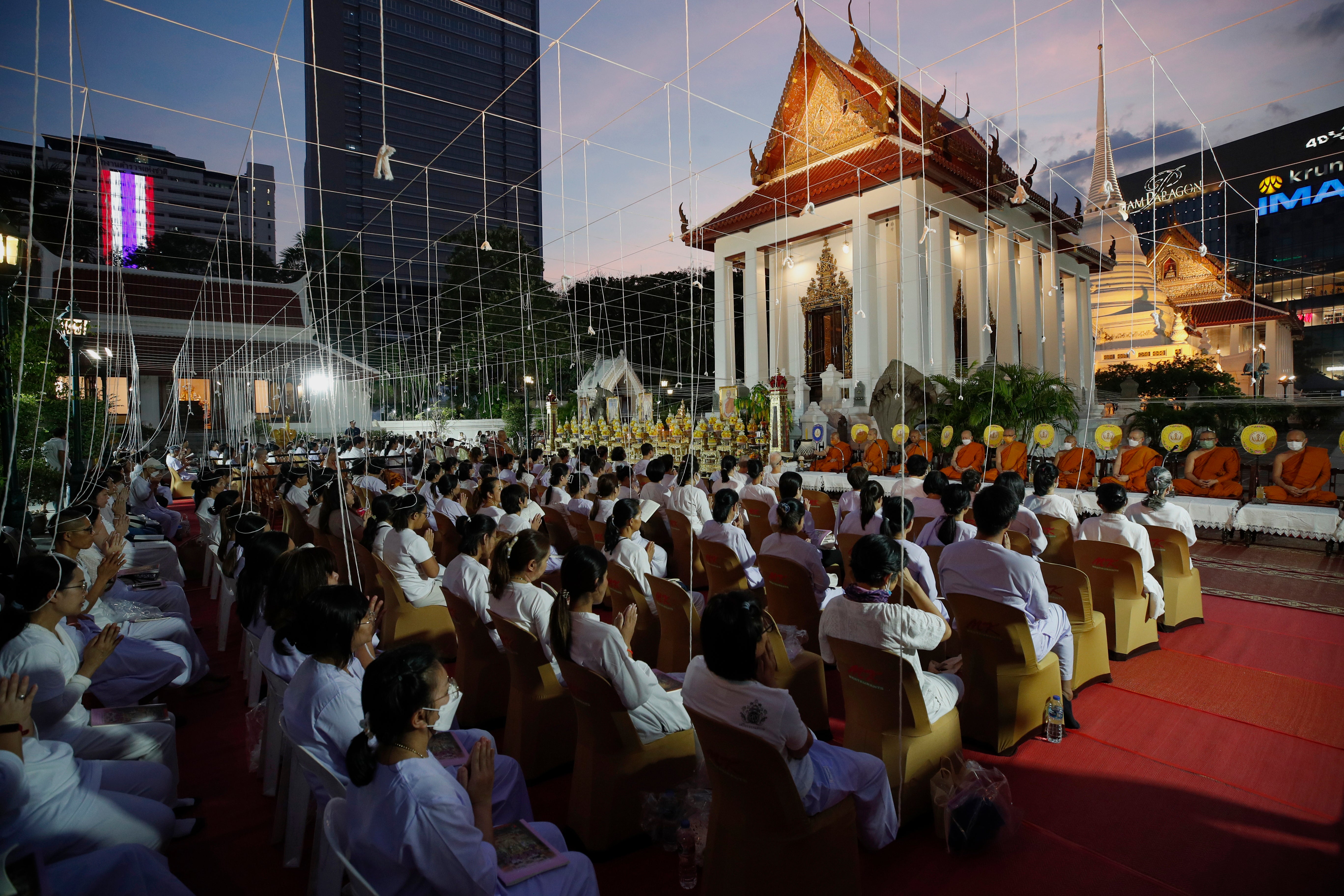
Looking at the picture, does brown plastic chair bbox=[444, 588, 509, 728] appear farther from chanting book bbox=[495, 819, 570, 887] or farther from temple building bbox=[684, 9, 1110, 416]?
temple building bbox=[684, 9, 1110, 416]

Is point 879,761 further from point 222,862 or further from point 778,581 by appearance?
point 222,862

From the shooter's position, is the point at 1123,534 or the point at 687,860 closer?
the point at 687,860

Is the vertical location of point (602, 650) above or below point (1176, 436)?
below

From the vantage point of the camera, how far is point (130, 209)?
57.9ft

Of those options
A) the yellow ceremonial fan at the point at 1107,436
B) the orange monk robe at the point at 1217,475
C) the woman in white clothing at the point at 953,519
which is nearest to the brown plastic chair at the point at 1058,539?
the woman in white clothing at the point at 953,519

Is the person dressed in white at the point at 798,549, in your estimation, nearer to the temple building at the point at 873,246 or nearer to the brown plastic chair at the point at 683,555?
the brown plastic chair at the point at 683,555

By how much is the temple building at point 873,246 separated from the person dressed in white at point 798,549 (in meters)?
10.3

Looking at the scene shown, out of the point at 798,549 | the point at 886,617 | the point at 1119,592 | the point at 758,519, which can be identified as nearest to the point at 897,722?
the point at 886,617

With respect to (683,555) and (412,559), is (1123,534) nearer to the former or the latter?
(683,555)

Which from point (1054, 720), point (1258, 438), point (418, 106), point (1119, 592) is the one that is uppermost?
point (418, 106)

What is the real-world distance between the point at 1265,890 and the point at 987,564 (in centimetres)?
124

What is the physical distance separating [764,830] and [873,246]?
15.5 m

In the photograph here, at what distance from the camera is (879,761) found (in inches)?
78.7

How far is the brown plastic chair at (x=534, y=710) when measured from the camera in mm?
2654
